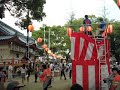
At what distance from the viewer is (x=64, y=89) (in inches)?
859

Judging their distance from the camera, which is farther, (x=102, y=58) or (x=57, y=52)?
(x=57, y=52)

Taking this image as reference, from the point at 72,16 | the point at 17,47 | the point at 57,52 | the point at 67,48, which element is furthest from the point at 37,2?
the point at 57,52

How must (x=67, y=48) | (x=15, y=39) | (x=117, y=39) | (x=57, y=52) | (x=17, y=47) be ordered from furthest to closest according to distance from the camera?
(x=57, y=52) → (x=67, y=48) → (x=117, y=39) → (x=17, y=47) → (x=15, y=39)

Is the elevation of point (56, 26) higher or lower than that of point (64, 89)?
higher

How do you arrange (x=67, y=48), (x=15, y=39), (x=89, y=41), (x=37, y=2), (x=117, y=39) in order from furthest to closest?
(x=67, y=48) < (x=117, y=39) < (x=15, y=39) < (x=37, y=2) < (x=89, y=41)

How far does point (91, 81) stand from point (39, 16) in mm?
7299

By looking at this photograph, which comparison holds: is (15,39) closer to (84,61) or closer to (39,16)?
(39,16)

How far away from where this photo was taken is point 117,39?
59.6m

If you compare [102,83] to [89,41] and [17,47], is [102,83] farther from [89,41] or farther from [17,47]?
[17,47]

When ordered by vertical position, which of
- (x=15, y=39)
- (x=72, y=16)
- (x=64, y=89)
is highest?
(x=72, y=16)

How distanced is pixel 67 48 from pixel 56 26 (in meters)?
6.37

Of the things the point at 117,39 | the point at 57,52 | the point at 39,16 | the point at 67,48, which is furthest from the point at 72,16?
the point at 39,16

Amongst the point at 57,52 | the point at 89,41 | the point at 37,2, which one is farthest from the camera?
the point at 57,52

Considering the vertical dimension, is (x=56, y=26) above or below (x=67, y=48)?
above
